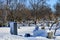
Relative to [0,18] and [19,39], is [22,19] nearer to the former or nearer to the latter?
[0,18]

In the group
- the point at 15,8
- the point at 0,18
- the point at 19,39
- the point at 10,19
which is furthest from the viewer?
the point at 15,8

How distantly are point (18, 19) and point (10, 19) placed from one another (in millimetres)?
2744

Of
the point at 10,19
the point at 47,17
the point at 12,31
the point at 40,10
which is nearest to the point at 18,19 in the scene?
the point at 10,19

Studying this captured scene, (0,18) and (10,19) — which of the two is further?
(10,19)

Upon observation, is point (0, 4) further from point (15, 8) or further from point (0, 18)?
point (15, 8)

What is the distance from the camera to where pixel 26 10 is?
5800cm

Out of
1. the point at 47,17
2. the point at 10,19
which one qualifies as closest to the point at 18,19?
the point at 10,19

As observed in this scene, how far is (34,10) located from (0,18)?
10.1m

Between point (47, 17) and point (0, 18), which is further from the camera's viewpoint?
point (47, 17)

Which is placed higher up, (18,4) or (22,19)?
(18,4)

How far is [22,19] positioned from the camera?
55.9 metres

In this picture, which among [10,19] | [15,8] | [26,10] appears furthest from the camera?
[26,10]

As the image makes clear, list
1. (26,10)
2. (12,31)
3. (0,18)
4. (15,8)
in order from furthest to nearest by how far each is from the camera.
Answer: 1. (26,10)
2. (15,8)
3. (0,18)
4. (12,31)

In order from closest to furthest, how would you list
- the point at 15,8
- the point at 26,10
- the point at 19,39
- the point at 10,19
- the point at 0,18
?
the point at 19,39 < the point at 0,18 < the point at 10,19 < the point at 15,8 < the point at 26,10
